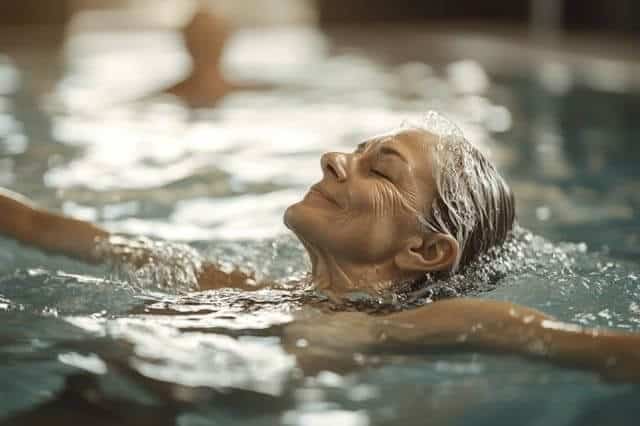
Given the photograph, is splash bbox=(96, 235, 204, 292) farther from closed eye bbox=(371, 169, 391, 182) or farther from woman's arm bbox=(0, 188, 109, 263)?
closed eye bbox=(371, 169, 391, 182)

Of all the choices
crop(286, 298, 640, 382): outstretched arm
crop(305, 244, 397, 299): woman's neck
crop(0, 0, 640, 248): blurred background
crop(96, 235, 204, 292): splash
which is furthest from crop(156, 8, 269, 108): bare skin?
crop(286, 298, 640, 382): outstretched arm

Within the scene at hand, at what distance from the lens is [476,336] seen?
2.84m

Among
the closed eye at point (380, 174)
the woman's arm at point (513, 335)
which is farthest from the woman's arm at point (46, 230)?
the woman's arm at point (513, 335)

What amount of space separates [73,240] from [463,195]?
146cm

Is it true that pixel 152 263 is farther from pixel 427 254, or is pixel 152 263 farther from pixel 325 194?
pixel 427 254

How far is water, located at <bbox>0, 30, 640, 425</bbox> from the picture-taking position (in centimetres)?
266

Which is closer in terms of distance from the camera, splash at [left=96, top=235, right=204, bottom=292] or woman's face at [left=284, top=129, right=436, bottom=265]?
woman's face at [left=284, top=129, right=436, bottom=265]

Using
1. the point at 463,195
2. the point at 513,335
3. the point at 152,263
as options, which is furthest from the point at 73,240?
the point at 513,335

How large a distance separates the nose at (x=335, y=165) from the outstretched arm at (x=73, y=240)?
0.68m

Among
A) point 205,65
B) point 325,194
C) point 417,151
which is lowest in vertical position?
point 325,194

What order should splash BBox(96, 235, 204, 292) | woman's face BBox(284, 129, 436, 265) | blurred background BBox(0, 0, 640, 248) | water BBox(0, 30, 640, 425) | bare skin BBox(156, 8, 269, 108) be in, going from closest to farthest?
water BBox(0, 30, 640, 425)
woman's face BBox(284, 129, 436, 265)
splash BBox(96, 235, 204, 292)
blurred background BBox(0, 0, 640, 248)
bare skin BBox(156, 8, 269, 108)

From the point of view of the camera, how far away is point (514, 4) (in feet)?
63.9

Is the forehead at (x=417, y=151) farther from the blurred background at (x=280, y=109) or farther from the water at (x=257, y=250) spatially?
the blurred background at (x=280, y=109)

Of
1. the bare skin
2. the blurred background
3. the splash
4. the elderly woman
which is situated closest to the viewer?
the elderly woman
